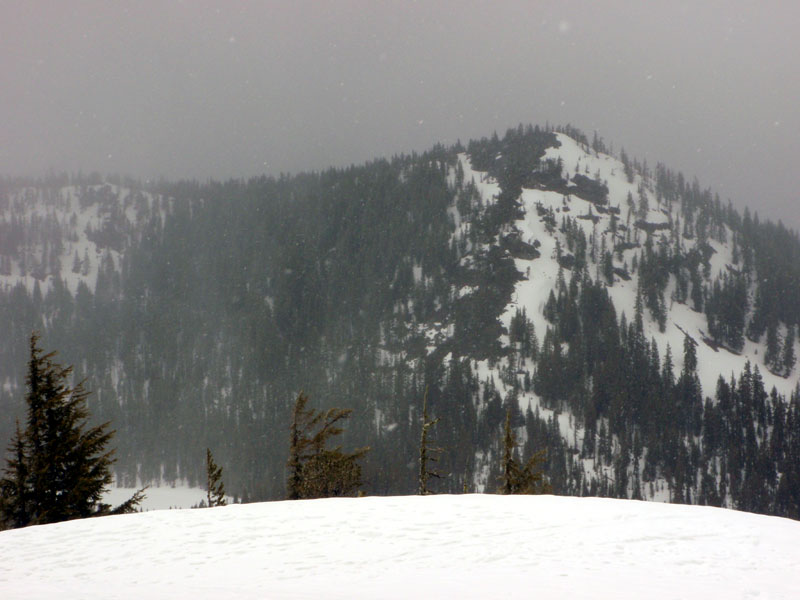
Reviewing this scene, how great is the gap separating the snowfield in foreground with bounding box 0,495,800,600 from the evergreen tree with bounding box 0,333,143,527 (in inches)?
262

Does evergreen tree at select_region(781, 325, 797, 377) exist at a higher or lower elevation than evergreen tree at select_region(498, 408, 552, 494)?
lower

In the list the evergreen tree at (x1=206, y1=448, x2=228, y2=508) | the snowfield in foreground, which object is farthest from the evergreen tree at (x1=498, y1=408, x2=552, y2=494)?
the snowfield in foreground

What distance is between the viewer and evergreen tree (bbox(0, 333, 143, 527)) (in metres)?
19.2

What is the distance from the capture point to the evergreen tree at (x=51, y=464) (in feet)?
63.0

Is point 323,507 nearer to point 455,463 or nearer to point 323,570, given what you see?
point 323,570

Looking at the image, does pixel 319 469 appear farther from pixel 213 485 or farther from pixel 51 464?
pixel 51 464

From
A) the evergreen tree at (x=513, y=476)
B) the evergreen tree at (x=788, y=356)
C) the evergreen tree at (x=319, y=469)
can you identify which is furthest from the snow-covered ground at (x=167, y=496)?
the evergreen tree at (x=788, y=356)

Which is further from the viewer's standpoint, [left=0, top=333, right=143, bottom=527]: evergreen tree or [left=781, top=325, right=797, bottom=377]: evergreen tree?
[left=781, top=325, right=797, bottom=377]: evergreen tree

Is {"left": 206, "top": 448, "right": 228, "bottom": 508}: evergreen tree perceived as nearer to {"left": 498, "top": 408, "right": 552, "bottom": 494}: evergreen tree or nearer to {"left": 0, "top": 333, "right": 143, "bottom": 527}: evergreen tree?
{"left": 0, "top": 333, "right": 143, "bottom": 527}: evergreen tree

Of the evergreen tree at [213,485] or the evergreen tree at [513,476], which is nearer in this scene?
the evergreen tree at [213,485]

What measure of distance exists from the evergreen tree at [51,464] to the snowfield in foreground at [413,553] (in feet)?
21.8

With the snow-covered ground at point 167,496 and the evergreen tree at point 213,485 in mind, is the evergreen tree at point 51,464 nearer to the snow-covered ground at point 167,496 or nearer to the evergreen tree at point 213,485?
the evergreen tree at point 213,485

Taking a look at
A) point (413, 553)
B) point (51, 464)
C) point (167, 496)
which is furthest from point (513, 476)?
point (167, 496)

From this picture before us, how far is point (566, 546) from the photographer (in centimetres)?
1159
